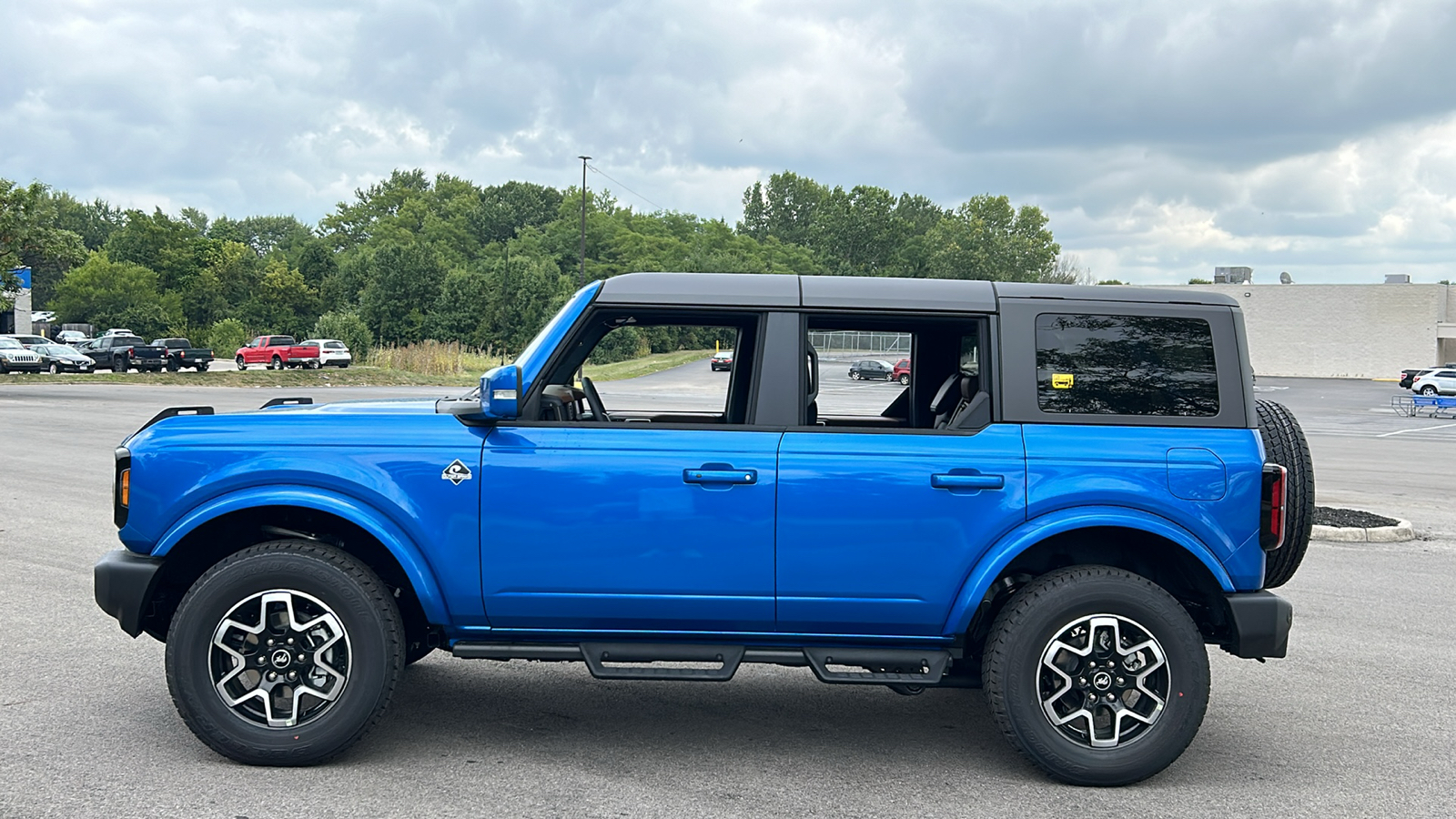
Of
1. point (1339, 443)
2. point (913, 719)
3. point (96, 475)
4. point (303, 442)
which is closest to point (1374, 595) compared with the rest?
point (913, 719)

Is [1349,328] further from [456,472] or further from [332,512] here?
[332,512]

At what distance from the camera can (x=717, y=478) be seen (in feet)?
14.4

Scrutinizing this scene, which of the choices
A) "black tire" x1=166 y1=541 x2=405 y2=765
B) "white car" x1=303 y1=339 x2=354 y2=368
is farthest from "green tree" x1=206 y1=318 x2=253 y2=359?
"black tire" x1=166 y1=541 x2=405 y2=765

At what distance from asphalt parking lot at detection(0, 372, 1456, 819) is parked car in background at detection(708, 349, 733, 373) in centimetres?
14

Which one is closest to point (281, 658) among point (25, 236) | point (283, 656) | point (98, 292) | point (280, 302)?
point (283, 656)

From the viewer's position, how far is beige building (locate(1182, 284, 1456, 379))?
75.2 meters

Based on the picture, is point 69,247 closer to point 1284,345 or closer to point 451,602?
point 451,602

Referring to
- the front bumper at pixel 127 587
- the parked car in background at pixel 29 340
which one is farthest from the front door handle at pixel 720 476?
the parked car in background at pixel 29 340

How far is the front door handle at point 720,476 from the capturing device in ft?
14.4

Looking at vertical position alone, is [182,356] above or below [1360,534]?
above

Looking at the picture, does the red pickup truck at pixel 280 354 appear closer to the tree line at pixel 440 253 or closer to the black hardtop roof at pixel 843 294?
the tree line at pixel 440 253

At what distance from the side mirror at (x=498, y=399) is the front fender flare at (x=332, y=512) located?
0.53 meters

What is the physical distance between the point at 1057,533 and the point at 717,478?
1339 millimetres

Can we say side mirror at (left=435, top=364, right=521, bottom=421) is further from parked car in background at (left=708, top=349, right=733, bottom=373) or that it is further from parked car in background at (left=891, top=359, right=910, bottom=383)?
parked car in background at (left=891, top=359, right=910, bottom=383)
